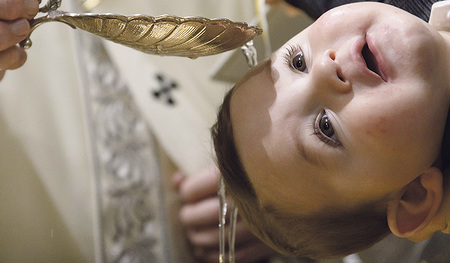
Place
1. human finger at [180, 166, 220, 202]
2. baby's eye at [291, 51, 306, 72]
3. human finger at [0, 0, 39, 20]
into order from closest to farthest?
human finger at [0, 0, 39, 20] < baby's eye at [291, 51, 306, 72] < human finger at [180, 166, 220, 202]

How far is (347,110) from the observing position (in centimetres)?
59

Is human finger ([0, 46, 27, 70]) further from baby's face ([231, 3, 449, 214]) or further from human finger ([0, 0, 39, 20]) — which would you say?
baby's face ([231, 3, 449, 214])

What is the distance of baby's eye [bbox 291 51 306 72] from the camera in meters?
0.65

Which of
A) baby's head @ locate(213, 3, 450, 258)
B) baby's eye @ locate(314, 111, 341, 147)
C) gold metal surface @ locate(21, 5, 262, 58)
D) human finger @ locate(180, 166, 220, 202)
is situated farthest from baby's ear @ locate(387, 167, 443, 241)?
human finger @ locate(180, 166, 220, 202)

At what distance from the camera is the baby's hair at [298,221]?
661mm

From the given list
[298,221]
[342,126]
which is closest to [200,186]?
[298,221]

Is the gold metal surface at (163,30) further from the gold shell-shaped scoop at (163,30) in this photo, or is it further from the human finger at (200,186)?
the human finger at (200,186)

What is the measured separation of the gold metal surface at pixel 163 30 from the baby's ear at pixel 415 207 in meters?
0.26

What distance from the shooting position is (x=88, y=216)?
42.4 inches

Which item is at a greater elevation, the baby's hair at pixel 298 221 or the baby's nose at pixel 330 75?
the baby's nose at pixel 330 75

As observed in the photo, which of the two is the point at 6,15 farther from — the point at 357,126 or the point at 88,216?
the point at 88,216

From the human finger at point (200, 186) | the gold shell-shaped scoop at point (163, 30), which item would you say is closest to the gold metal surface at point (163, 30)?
the gold shell-shaped scoop at point (163, 30)

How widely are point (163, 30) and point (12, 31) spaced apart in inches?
6.0

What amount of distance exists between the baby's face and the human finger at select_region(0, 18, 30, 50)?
0.27 m
